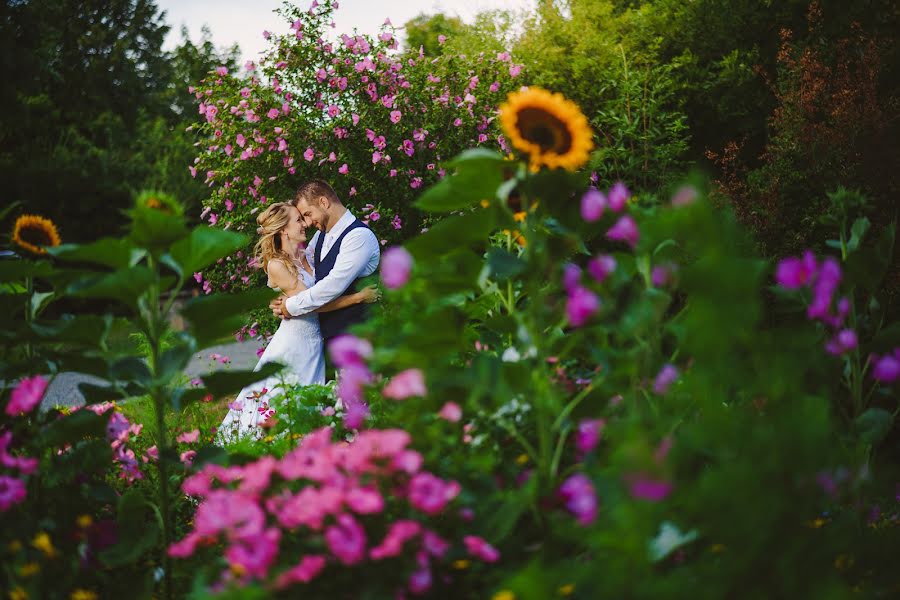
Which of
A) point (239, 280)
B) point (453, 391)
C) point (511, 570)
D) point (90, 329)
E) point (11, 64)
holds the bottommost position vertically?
point (511, 570)

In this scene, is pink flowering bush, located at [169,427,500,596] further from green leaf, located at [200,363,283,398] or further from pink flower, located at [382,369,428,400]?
green leaf, located at [200,363,283,398]

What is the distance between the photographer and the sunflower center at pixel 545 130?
166 centimetres

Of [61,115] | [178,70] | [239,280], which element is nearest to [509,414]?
[239,280]

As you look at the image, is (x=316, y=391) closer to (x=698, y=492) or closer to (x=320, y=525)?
(x=320, y=525)

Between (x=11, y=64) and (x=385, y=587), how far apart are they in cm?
1630

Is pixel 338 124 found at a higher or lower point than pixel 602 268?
higher

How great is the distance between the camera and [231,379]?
1.96 metres

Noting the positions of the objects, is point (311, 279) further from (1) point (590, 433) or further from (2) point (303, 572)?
(2) point (303, 572)

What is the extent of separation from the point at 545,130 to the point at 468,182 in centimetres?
22

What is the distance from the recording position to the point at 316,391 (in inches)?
144

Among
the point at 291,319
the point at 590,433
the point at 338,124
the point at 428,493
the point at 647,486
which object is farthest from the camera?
the point at 338,124

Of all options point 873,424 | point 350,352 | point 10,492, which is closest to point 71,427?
point 10,492

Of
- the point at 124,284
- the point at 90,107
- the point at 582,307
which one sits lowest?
the point at 582,307

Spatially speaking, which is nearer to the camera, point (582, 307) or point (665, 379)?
point (582, 307)
